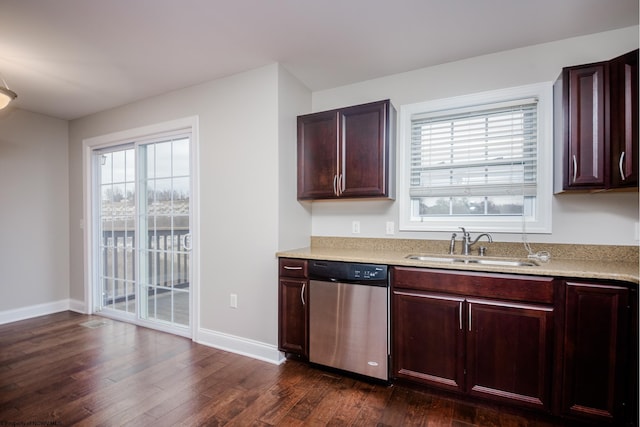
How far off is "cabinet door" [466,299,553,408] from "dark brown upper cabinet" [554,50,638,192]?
906 millimetres

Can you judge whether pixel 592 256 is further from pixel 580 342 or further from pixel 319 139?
pixel 319 139

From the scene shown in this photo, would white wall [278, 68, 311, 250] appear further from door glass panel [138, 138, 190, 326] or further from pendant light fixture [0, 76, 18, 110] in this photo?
pendant light fixture [0, 76, 18, 110]

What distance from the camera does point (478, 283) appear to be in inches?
76.0

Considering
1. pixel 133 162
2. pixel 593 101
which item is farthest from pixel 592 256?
pixel 133 162

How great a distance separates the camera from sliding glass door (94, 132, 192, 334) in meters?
3.22

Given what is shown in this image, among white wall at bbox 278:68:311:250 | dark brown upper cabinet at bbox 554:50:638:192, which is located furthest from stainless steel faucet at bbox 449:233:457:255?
white wall at bbox 278:68:311:250

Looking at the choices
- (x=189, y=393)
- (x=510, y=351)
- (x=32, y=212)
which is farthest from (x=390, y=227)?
(x=32, y=212)

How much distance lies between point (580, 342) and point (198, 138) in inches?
130

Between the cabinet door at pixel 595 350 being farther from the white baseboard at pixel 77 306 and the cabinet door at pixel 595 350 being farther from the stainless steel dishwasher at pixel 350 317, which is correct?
the white baseboard at pixel 77 306

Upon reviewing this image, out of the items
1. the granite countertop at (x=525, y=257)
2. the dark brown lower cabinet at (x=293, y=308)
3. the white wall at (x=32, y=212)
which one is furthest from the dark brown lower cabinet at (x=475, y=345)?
the white wall at (x=32, y=212)

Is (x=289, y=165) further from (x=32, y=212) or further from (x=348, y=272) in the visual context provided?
(x=32, y=212)

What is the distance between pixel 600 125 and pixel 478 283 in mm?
1248

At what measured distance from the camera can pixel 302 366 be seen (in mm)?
2527

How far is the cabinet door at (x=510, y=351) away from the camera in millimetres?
1793
